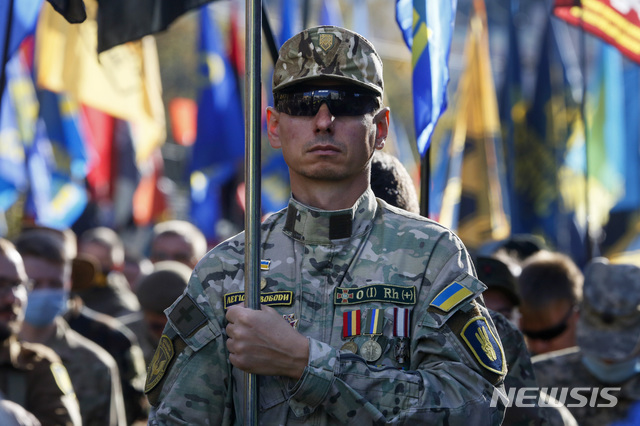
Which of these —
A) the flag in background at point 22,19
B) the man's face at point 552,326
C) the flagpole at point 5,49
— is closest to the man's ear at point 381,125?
the flagpole at point 5,49

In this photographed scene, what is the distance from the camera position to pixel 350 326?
280cm

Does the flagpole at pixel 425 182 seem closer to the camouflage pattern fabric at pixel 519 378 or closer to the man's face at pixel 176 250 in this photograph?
the camouflage pattern fabric at pixel 519 378

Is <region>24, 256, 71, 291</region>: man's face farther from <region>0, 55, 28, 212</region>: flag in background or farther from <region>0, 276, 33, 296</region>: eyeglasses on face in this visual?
<region>0, 55, 28, 212</region>: flag in background

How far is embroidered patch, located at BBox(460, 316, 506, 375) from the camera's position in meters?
2.71

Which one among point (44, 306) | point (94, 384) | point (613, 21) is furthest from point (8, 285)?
point (613, 21)

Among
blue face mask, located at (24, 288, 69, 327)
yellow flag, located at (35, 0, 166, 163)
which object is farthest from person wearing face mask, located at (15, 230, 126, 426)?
yellow flag, located at (35, 0, 166, 163)

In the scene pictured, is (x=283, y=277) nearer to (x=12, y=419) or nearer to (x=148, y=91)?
(x=12, y=419)

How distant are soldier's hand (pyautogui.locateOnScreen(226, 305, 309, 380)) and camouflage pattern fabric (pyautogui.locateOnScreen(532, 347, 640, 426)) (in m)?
3.18

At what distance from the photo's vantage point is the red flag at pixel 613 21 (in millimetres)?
9008

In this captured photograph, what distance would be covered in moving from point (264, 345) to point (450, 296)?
1.68 ft

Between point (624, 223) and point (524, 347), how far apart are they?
28.1 ft

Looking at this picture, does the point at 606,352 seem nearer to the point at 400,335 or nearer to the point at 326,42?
the point at 400,335

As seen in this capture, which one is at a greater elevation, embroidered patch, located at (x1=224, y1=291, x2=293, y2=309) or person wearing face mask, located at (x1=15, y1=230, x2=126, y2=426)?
embroidered patch, located at (x1=224, y1=291, x2=293, y2=309)

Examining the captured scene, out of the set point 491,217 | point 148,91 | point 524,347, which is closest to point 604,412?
point 524,347
